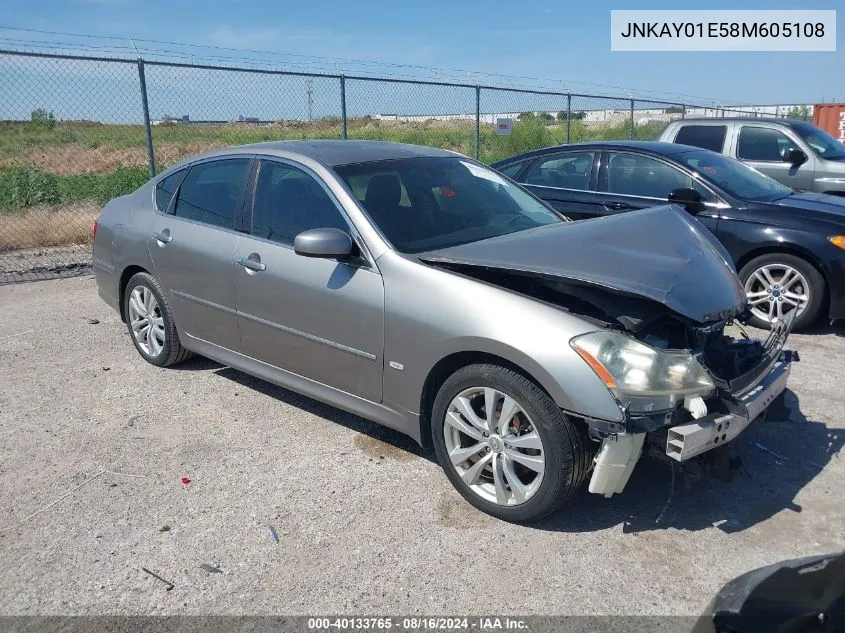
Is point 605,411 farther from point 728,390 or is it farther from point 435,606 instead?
point 435,606

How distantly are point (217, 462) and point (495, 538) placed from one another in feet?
5.37

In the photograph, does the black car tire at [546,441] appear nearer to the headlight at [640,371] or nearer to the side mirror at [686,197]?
the headlight at [640,371]

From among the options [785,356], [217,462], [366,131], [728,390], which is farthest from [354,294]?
[366,131]

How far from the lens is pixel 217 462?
401 centimetres

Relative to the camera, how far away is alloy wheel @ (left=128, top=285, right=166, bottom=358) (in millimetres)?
5309

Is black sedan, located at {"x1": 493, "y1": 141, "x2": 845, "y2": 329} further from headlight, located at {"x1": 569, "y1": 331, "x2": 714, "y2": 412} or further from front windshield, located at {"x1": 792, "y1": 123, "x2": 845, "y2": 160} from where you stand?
front windshield, located at {"x1": 792, "y1": 123, "x2": 845, "y2": 160}

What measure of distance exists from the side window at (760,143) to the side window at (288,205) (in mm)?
7516

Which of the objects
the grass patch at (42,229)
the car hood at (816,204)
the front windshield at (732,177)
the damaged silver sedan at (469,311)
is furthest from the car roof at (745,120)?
the grass patch at (42,229)

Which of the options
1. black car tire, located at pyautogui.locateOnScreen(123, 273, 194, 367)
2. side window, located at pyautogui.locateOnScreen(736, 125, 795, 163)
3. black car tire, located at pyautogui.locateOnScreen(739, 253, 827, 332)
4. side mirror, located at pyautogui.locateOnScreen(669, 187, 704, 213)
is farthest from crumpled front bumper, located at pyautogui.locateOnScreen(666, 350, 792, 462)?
side window, located at pyautogui.locateOnScreen(736, 125, 795, 163)

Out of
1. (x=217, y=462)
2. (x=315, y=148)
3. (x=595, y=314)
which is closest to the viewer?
(x=595, y=314)

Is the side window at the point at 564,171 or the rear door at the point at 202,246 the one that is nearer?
the rear door at the point at 202,246

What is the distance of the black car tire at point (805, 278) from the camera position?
19.7 ft

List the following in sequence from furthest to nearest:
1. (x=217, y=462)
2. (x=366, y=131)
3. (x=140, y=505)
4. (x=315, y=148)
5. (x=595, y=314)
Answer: (x=366, y=131) → (x=315, y=148) → (x=217, y=462) → (x=140, y=505) → (x=595, y=314)

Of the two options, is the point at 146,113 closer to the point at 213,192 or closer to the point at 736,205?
the point at 213,192
